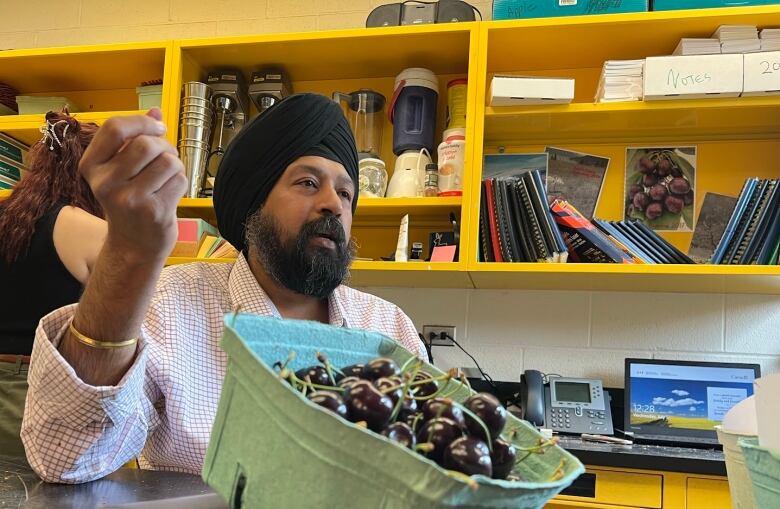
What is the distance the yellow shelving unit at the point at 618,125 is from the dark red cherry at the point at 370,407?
179cm

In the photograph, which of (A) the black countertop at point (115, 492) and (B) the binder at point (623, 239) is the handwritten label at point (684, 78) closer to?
(B) the binder at point (623, 239)

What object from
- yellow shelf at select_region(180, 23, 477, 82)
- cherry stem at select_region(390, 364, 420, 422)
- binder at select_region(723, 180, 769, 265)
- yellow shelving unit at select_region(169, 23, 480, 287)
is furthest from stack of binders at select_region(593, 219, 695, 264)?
cherry stem at select_region(390, 364, 420, 422)

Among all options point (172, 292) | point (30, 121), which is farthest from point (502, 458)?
point (30, 121)

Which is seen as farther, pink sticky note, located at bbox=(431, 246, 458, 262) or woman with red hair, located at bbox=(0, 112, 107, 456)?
pink sticky note, located at bbox=(431, 246, 458, 262)

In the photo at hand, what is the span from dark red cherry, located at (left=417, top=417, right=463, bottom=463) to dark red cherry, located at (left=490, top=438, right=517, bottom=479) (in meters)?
0.04

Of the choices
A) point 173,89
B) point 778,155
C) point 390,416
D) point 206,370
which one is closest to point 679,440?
point 778,155

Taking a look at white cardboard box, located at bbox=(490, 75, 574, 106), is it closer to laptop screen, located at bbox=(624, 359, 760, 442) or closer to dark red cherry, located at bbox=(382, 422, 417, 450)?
laptop screen, located at bbox=(624, 359, 760, 442)

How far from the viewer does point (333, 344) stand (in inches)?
24.4

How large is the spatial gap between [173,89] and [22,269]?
1.27 metres

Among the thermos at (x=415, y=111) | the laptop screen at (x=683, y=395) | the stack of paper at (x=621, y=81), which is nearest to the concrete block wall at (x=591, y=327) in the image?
the laptop screen at (x=683, y=395)

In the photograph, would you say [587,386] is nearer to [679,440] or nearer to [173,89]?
[679,440]

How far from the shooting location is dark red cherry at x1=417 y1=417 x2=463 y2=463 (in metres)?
0.47

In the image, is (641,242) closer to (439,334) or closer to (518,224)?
(518,224)

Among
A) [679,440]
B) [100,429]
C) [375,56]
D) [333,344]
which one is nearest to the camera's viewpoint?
[333,344]
